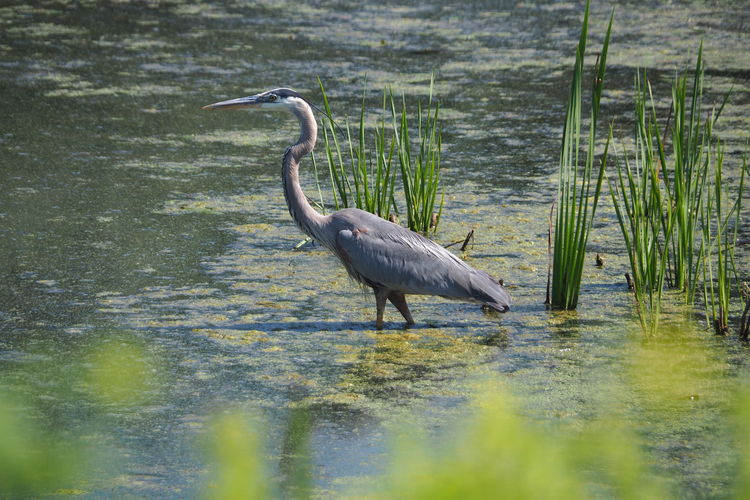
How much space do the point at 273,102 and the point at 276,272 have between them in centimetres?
79

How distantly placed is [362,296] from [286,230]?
83 cm

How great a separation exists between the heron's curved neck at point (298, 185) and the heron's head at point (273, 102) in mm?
24

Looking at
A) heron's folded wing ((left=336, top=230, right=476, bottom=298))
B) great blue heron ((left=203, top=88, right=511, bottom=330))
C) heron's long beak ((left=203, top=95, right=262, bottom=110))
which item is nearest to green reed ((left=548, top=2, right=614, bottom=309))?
great blue heron ((left=203, top=88, right=511, bottom=330))

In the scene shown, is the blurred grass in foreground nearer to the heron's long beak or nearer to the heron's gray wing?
the heron's gray wing

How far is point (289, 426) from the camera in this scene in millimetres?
2842

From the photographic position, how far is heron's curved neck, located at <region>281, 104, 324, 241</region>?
3926 mm

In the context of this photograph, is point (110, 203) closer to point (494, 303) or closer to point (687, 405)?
point (494, 303)

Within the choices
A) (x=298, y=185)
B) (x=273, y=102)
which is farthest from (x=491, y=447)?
(x=273, y=102)

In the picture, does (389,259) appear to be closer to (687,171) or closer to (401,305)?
(401,305)

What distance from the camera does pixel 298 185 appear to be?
3953 mm

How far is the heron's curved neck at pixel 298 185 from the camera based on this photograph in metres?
3.93

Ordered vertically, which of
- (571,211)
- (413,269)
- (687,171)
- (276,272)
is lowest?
(276,272)

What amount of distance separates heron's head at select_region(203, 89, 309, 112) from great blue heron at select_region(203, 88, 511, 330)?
0.21 meters

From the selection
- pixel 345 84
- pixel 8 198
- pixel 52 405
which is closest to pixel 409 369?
pixel 52 405
